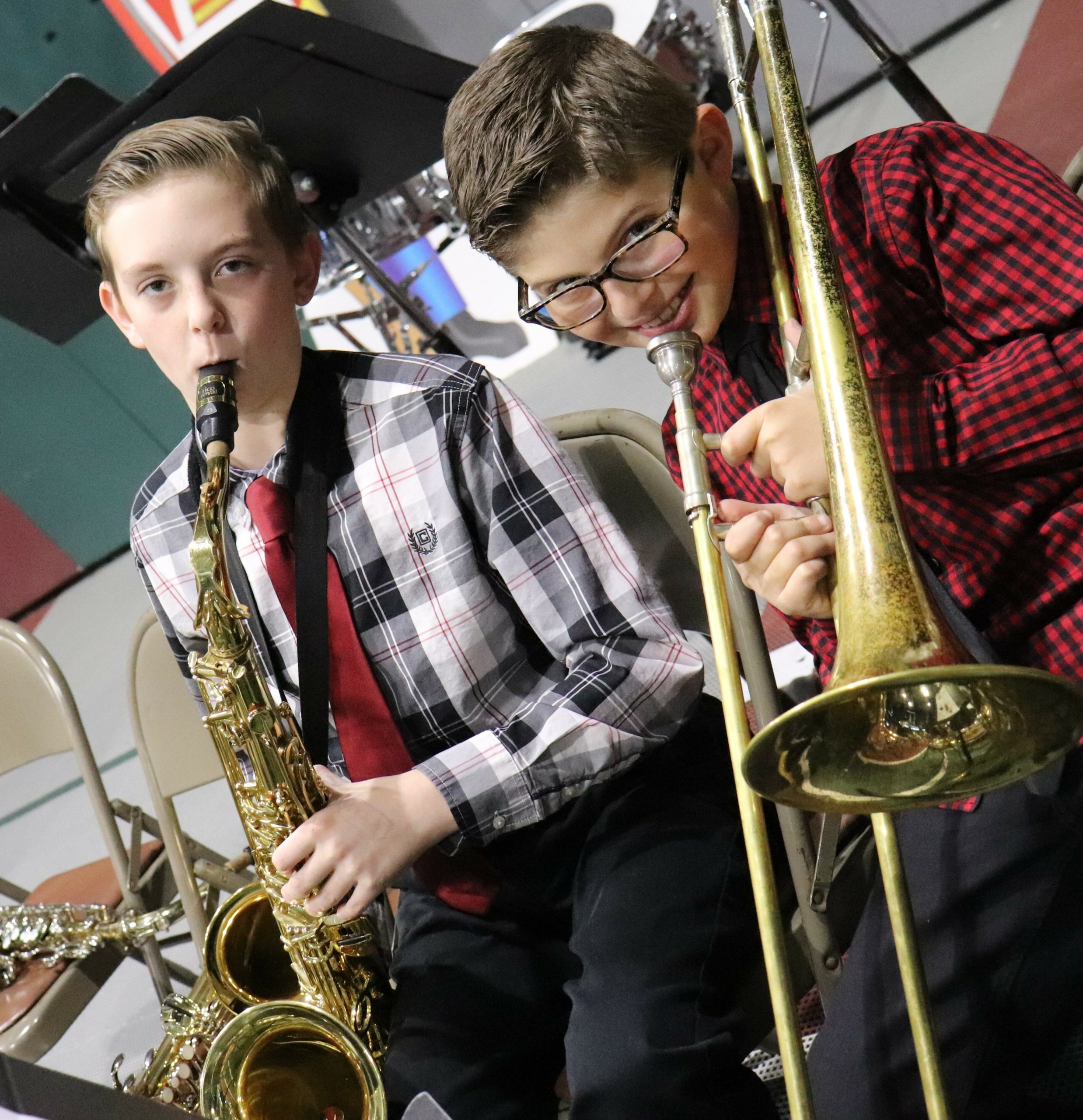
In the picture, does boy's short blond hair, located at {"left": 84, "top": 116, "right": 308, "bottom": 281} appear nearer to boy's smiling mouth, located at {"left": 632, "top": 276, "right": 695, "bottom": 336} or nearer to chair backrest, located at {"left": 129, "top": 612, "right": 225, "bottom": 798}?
boy's smiling mouth, located at {"left": 632, "top": 276, "right": 695, "bottom": 336}

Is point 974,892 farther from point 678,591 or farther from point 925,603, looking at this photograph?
point 678,591

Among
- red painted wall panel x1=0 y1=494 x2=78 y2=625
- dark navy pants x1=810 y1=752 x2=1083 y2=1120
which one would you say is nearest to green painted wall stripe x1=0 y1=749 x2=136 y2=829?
red painted wall panel x1=0 y1=494 x2=78 y2=625

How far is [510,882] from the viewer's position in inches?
38.7

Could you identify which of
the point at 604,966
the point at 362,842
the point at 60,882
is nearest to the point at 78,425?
the point at 60,882

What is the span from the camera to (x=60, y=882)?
162 centimetres

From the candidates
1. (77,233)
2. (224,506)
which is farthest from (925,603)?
(77,233)

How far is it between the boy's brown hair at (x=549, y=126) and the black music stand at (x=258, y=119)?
81cm

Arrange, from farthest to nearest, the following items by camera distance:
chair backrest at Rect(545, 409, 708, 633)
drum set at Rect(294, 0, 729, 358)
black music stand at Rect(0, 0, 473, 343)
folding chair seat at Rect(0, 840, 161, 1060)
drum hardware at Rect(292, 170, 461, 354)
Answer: drum hardware at Rect(292, 170, 461, 354), drum set at Rect(294, 0, 729, 358), black music stand at Rect(0, 0, 473, 343), folding chair seat at Rect(0, 840, 161, 1060), chair backrest at Rect(545, 409, 708, 633)

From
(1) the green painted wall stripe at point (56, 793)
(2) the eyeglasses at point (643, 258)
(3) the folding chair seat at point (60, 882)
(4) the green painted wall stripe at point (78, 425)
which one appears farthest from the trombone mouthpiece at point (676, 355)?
(4) the green painted wall stripe at point (78, 425)

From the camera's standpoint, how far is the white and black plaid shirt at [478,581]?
3.18 ft

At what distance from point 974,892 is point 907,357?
42 centimetres

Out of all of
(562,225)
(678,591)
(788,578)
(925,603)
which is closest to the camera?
(925,603)

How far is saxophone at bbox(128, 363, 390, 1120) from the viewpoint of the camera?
35.6 inches

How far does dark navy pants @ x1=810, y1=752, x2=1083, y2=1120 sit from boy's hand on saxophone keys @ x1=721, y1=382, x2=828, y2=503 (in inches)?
11.5
